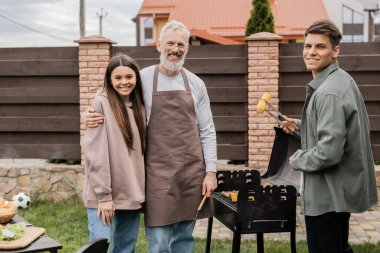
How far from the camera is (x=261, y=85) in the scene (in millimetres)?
8125

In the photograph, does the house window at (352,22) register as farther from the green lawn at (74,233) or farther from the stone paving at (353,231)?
the green lawn at (74,233)

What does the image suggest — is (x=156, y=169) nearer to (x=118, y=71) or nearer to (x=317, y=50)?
(x=118, y=71)

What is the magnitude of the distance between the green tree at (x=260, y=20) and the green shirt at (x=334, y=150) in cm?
942

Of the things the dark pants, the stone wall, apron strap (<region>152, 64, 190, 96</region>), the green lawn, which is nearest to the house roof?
the stone wall

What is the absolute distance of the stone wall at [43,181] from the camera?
27.3 ft

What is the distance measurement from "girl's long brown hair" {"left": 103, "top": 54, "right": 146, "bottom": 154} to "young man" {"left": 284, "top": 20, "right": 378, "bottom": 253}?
3.28 ft

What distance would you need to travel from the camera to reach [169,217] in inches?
158

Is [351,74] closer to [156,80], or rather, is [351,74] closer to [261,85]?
[261,85]

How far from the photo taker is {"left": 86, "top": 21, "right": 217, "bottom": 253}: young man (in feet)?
13.0

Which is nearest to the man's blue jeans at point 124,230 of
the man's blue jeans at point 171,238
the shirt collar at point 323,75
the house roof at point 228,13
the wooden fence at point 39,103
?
the man's blue jeans at point 171,238

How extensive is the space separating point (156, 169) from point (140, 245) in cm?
235

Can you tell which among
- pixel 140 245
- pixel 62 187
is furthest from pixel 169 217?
pixel 62 187

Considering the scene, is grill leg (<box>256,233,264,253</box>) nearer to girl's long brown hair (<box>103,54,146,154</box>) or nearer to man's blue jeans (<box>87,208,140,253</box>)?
man's blue jeans (<box>87,208,140,253</box>)

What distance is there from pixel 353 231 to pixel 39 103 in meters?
4.49
